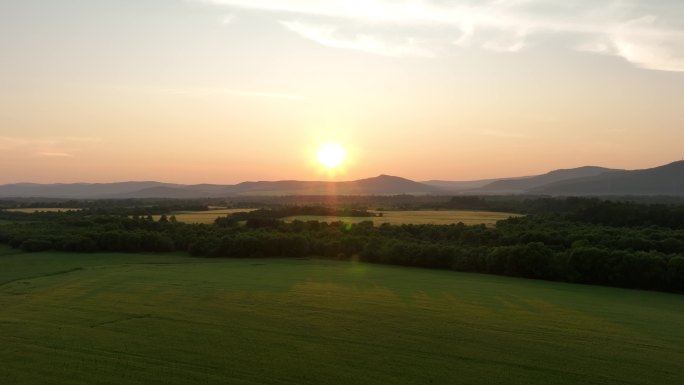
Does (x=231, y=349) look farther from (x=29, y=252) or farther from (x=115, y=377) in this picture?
(x=29, y=252)

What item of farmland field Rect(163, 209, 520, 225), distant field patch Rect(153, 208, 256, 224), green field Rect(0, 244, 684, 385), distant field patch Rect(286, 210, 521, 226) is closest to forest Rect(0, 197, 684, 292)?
green field Rect(0, 244, 684, 385)

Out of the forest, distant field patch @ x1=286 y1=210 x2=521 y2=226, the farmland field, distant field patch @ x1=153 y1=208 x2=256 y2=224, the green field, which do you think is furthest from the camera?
distant field patch @ x1=153 y1=208 x2=256 y2=224

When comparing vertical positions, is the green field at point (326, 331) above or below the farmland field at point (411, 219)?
below

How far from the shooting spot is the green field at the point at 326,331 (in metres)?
28.0

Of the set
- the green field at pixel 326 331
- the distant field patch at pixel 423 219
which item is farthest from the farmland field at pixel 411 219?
the green field at pixel 326 331

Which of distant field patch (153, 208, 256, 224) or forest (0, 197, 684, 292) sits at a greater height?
distant field patch (153, 208, 256, 224)

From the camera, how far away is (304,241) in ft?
306

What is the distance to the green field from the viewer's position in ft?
91.9

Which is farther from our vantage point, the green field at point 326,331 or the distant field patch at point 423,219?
the distant field patch at point 423,219

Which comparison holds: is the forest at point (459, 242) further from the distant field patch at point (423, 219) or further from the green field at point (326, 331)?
the distant field patch at point (423, 219)

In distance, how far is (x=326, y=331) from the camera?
121ft

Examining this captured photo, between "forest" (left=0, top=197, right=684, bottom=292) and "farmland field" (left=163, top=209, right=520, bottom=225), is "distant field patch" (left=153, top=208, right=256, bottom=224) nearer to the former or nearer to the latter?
"farmland field" (left=163, top=209, right=520, bottom=225)

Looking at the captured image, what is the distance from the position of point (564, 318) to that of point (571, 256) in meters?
28.4

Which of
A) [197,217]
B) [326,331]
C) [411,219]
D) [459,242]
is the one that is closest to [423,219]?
[411,219]
